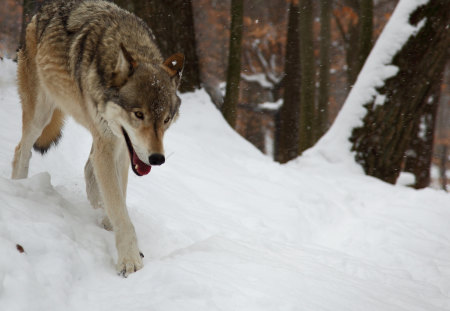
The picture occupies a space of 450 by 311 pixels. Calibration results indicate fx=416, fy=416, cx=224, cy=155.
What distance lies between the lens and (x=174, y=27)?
7387 mm

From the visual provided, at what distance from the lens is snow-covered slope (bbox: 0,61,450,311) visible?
2.16 meters

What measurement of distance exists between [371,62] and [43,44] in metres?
5.29

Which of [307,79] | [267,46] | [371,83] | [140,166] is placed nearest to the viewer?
[140,166]

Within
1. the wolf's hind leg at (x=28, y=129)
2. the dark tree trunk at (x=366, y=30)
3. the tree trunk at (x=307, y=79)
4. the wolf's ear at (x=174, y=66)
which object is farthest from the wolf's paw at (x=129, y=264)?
the dark tree trunk at (x=366, y=30)

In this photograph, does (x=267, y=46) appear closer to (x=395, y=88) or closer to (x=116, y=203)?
(x=395, y=88)

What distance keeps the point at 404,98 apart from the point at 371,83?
573mm

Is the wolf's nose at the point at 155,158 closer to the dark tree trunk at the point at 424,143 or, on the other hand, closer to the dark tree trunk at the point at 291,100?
the dark tree trunk at the point at 424,143

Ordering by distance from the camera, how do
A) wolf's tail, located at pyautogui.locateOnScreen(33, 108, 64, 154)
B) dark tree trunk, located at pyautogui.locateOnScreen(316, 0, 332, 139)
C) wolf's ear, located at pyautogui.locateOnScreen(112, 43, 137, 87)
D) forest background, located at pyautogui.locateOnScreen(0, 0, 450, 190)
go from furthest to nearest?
1. forest background, located at pyautogui.locateOnScreen(0, 0, 450, 190)
2. dark tree trunk, located at pyautogui.locateOnScreen(316, 0, 332, 139)
3. wolf's tail, located at pyautogui.locateOnScreen(33, 108, 64, 154)
4. wolf's ear, located at pyautogui.locateOnScreen(112, 43, 137, 87)

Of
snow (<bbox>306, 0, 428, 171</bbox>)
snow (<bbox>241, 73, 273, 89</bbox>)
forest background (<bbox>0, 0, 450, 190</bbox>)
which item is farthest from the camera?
snow (<bbox>241, 73, 273, 89</bbox>)

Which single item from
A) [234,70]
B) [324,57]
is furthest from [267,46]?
[234,70]

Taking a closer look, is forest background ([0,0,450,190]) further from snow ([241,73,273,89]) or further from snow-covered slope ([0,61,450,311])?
snow-covered slope ([0,61,450,311])

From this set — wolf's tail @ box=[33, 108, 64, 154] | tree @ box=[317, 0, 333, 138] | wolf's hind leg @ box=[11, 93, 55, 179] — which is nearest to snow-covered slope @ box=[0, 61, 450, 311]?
wolf's tail @ box=[33, 108, 64, 154]

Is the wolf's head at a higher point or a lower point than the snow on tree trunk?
higher

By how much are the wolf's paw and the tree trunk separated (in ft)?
25.8
